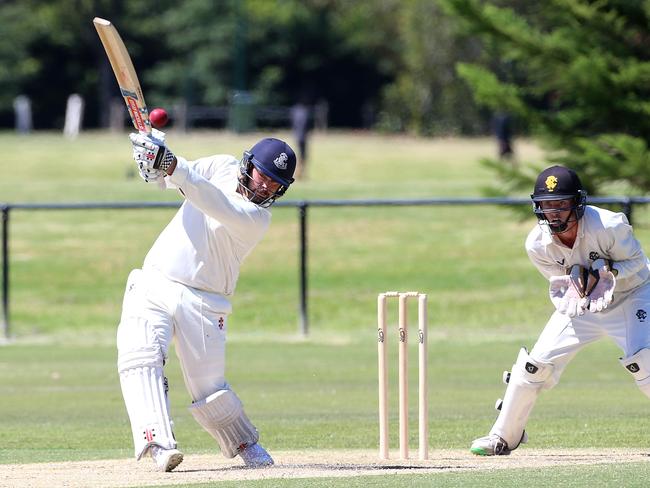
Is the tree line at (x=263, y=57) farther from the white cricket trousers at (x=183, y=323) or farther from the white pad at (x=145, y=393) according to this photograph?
the white pad at (x=145, y=393)

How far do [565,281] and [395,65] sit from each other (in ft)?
192

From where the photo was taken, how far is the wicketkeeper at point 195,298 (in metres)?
7.70

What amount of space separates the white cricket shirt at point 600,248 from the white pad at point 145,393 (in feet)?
7.95

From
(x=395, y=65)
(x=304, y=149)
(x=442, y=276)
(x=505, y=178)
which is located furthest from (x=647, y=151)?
(x=395, y=65)

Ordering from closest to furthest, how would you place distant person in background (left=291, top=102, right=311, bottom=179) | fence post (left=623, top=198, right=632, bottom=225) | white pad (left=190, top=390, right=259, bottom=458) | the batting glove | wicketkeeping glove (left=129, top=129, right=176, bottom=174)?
wicketkeeping glove (left=129, top=129, right=176, bottom=174)
white pad (left=190, top=390, right=259, bottom=458)
the batting glove
fence post (left=623, top=198, right=632, bottom=225)
distant person in background (left=291, top=102, right=311, bottom=179)

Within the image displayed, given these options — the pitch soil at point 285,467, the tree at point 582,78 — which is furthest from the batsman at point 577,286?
the tree at point 582,78

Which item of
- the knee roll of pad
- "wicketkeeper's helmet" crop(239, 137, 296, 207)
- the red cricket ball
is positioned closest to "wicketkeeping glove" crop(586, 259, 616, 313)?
the knee roll of pad

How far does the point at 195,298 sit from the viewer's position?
7863 millimetres

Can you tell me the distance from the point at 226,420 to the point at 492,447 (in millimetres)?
1846

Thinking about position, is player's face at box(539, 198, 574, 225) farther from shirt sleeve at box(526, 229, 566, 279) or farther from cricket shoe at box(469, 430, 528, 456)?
cricket shoe at box(469, 430, 528, 456)

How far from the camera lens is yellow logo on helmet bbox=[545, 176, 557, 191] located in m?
8.07

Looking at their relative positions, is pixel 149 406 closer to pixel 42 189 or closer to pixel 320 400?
pixel 320 400

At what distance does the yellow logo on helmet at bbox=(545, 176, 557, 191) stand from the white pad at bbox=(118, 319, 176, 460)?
250 centimetres

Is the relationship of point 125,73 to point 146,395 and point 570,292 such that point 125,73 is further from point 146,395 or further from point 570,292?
point 570,292
